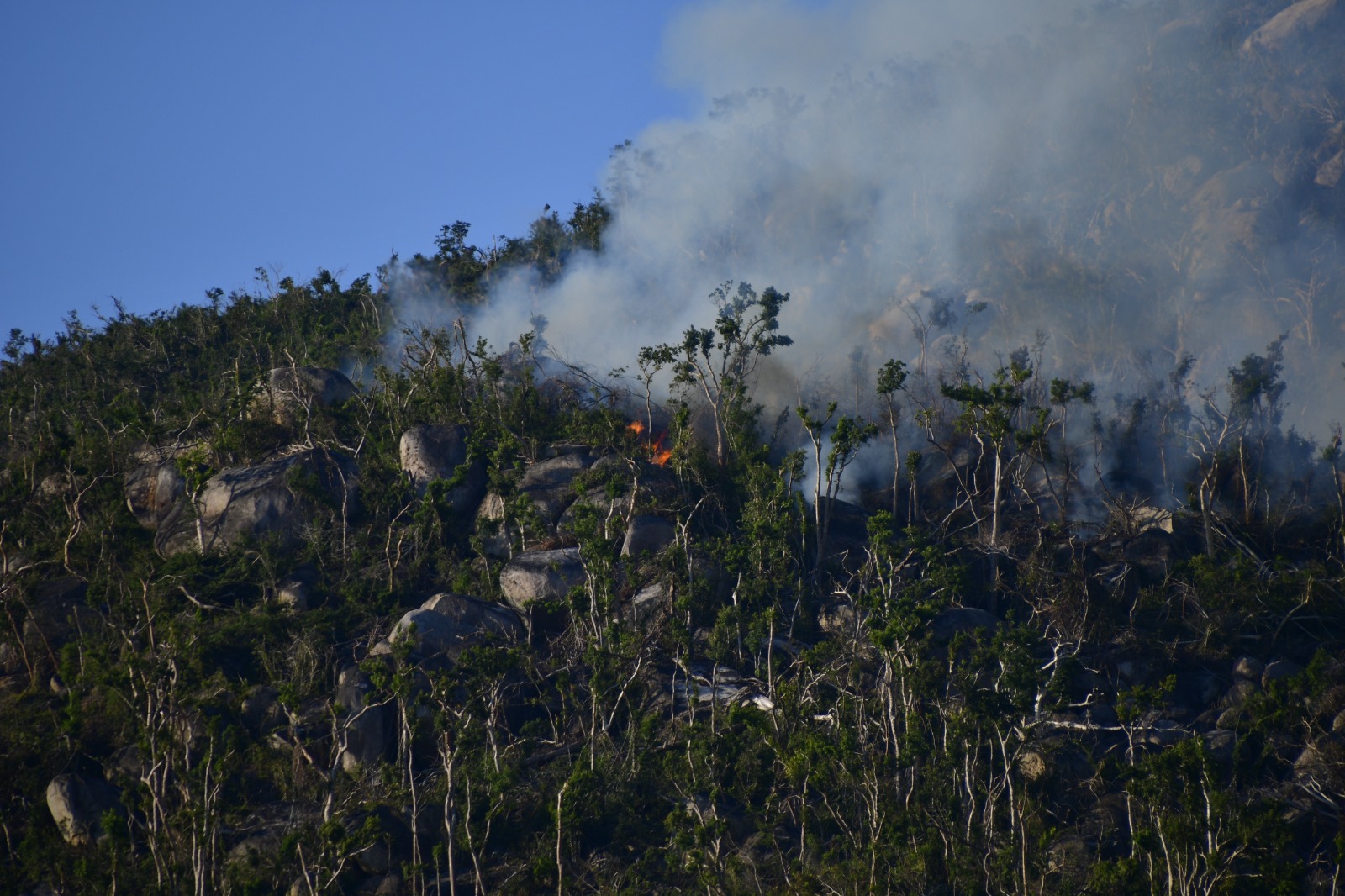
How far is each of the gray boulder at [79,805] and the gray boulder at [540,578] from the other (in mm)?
8450

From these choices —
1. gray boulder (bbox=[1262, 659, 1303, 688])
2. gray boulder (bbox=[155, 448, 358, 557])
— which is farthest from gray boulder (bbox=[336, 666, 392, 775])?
gray boulder (bbox=[1262, 659, 1303, 688])

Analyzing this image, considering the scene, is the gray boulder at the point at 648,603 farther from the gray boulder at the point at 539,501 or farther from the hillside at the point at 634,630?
the gray boulder at the point at 539,501

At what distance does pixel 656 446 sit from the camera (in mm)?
30938

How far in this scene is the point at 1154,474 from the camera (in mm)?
34906

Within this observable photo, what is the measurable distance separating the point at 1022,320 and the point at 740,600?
45238 millimetres

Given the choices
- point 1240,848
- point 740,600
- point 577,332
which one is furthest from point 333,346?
point 1240,848

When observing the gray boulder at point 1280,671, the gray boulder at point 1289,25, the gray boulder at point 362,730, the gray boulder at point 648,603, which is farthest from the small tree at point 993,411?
the gray boulder at point 1289,25

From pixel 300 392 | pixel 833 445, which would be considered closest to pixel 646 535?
pixel 833 445

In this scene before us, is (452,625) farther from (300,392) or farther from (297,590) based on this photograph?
(300,392)

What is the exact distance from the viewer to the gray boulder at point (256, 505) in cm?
2788

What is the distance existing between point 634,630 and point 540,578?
260 centimetres

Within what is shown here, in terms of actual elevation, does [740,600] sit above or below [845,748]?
above

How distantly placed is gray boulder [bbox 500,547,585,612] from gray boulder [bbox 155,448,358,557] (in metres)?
4.73

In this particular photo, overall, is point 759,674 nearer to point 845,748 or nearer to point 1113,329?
point 845,748
